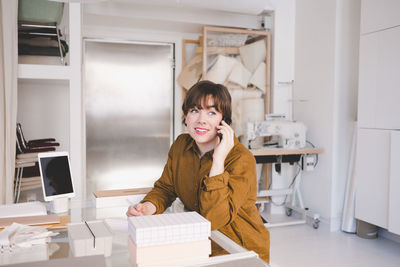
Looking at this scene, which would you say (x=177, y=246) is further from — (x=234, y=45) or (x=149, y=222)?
(x=234, y=45)

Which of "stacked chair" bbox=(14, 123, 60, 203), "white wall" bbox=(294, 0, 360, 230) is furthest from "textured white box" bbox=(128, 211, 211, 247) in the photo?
"white wall" bbox=(294, 0, 360, 230)

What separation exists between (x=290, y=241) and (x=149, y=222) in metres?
2.90

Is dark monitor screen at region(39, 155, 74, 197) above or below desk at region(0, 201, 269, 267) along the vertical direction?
above

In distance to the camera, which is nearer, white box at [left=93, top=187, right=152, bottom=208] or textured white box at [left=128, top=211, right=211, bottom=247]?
textured white box at [left=128, top=211, right=211, bottom=247]

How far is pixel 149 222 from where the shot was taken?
88 centimetres

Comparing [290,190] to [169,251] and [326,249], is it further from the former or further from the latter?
[169,251]

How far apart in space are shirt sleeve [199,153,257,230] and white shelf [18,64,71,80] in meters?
1.95

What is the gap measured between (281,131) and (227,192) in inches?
106

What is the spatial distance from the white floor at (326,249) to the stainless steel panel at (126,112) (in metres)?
1.90

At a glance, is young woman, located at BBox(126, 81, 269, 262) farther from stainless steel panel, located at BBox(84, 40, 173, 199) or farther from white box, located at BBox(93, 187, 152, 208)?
stainless steel panel, located at BBox(84, 40, 173, 199)

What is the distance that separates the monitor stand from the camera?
1442 millimetres

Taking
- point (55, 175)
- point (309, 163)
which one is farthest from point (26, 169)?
point (309, 163)

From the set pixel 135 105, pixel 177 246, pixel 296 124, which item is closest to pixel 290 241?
pixel 296 124

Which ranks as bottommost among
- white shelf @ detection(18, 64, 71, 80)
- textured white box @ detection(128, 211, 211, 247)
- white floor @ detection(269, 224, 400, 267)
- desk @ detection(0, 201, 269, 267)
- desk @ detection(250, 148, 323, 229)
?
white floor @ detection(269, 224, 400, 267)
